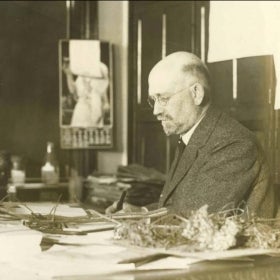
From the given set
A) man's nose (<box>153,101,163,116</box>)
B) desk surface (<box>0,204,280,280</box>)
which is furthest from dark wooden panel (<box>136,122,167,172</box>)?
desk surface (<box>0,204,280,280</box>)

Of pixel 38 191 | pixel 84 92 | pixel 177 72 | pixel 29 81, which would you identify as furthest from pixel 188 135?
pixel 29 81

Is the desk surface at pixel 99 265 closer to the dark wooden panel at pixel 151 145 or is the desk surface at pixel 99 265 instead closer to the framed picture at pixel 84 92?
the dark wooden panel at pixel 151 145

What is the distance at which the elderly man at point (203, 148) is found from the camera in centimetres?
190

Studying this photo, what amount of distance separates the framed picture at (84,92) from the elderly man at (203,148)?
8.37 feet

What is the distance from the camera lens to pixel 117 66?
4945 millimetres

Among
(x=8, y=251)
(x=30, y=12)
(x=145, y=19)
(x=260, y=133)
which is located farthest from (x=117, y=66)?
(x=8, y=251)

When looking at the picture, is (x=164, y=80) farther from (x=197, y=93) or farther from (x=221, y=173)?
(x=221, y=173)

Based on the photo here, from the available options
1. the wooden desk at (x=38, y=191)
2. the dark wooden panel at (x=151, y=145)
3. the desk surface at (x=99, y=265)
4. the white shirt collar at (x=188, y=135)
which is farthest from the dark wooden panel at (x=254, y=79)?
the desk surface at (x=99, y=265)

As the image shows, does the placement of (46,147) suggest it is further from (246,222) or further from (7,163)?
(246,222)

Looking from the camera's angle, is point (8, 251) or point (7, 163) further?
point (7, 163)

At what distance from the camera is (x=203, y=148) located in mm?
2117

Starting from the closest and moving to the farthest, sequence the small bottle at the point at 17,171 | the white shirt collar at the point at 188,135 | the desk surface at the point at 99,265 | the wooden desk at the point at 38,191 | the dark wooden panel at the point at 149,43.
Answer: the desk surface at the point at 99,265 → the white shirt collar at the point at 188,135 → the wooden desk at the point at 38,191 → the small bottle at the point at 17,171 → the dark wooden panel at the point at 149,43

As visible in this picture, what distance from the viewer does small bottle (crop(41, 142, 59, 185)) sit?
4512 millimetres

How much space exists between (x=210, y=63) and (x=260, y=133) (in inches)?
33.9
